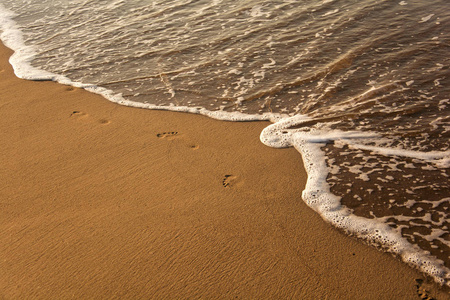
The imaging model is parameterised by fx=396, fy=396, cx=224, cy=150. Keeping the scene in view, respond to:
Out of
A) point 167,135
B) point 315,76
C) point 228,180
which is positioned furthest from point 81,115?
point 315,76

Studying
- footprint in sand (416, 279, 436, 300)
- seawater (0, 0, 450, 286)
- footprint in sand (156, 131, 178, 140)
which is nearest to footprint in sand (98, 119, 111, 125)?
seawater (0, 0, 450, 286)

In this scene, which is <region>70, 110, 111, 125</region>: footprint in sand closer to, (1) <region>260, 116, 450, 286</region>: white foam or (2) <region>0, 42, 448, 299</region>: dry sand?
(2) <region>0, 42, 448, 299</region>: dry sand

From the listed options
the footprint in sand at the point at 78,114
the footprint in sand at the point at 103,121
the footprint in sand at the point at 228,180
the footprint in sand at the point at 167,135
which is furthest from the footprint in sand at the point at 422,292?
the footprint in sand at the point at 78,114

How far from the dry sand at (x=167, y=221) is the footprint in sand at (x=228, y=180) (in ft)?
0.06

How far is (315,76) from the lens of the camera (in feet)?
19.0

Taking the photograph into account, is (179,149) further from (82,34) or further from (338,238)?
(82,34)

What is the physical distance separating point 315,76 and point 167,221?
3.41 meters

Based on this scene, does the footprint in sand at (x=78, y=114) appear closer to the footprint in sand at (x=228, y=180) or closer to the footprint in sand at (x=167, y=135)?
the footprint in sand at (x=167, y=135)

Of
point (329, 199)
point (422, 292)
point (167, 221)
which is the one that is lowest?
point (422, 292)

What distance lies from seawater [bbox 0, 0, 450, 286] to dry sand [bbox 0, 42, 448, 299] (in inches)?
12.2

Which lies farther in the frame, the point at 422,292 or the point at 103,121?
the point at 103,121

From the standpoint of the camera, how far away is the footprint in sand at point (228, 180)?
3.86m

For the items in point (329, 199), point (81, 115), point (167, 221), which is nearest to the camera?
point (167, 221)

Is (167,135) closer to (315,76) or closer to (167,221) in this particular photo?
(167,221)
